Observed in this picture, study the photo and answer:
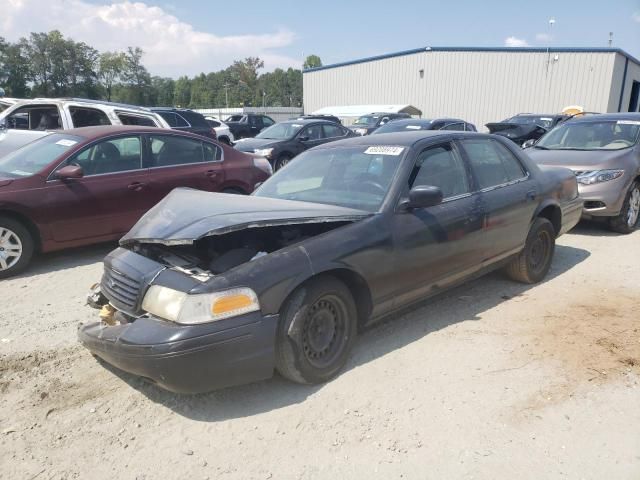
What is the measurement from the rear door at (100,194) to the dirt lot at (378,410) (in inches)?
57.1

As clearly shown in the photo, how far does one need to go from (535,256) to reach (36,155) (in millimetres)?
5795

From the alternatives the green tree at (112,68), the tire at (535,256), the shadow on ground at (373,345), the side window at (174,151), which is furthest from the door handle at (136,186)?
the green tree at (112,68)

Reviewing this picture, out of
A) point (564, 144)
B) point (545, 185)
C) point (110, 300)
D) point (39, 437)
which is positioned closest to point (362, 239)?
point (110, 300)

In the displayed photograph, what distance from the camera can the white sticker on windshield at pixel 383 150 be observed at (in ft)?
13.3

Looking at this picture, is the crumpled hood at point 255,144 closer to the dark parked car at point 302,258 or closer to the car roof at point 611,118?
the car roof at point 611,118

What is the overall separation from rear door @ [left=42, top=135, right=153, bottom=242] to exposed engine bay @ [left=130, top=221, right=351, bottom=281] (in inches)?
106

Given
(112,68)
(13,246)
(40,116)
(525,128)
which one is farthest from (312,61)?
(13,246)

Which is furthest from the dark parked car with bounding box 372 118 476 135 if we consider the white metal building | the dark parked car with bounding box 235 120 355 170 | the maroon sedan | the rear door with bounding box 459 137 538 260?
the white metal building

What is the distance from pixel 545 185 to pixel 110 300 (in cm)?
428

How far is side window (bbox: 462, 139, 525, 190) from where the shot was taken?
4.56 metres

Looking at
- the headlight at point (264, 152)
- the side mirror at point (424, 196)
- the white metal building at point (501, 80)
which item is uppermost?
the white metal building at point (501, 80)

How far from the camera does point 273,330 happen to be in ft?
9.75

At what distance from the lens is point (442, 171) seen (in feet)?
13.9

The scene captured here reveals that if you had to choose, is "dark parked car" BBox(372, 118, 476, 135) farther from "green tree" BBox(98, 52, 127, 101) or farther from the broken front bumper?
"green tree" BBox(98, 52, 127, 101)
